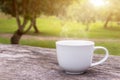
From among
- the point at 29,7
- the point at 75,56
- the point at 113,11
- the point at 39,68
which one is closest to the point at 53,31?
the point at 113,11

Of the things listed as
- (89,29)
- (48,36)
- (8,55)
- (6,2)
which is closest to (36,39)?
(48,36)

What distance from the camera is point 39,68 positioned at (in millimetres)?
906

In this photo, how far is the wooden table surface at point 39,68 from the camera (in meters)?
0.81

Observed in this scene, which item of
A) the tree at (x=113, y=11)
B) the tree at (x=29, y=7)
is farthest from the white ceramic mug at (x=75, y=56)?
the tree at (x=113, y=11)

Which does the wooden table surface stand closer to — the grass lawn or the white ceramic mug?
the white ceramic mug

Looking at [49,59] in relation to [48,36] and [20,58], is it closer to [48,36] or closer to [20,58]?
[20,58]

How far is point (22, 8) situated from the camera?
486cm

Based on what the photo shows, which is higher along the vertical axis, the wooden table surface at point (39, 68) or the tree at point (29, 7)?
the tree at point (29, 7)

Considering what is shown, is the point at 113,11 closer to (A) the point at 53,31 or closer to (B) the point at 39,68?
(A) the point at 53,31

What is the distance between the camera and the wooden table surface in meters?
0.81

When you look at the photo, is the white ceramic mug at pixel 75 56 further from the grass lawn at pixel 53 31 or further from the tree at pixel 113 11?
the tree at pixel 113 11

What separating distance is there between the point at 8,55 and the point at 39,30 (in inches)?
232

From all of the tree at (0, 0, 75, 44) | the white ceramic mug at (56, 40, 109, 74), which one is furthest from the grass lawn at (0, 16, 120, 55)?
the white ceramic mug at (56, 40, 109, 74)

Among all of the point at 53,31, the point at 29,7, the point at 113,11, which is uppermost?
the point at 29,7
